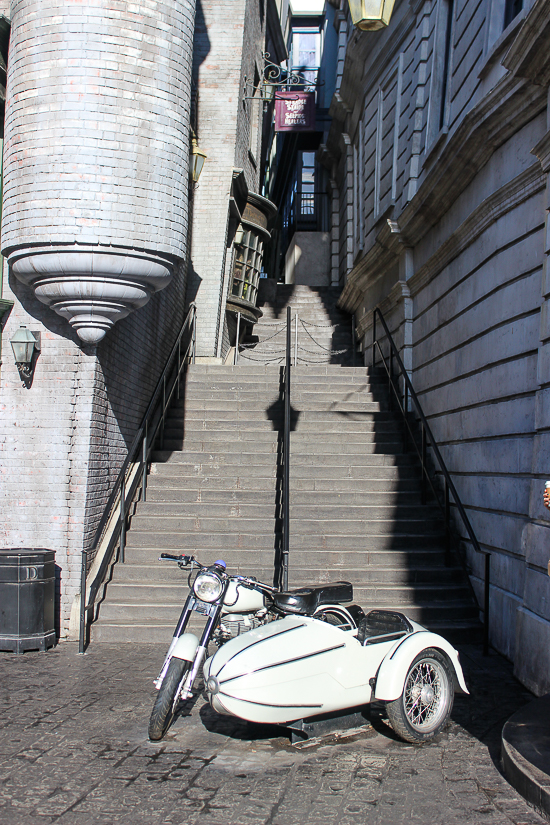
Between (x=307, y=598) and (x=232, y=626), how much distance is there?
54 centimetres

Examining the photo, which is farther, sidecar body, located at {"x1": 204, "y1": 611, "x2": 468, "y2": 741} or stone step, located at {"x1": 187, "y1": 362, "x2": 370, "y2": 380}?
stone step, located at {"x1": 187, "y1": 362, "x2": 370, "y2": 380}

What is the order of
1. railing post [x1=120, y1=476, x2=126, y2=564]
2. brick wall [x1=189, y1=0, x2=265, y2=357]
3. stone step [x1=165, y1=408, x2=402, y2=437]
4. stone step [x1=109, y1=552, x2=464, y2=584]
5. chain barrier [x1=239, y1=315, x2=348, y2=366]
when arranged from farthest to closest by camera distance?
1. chain barrier [x1=239, y1=315, x2=348, y2=366]
2. brick wall [x1=189, y1=0, x2=265, y2=357]
3. stone step [x1=165, y1=408, x2=402, y2=437]
4. railing post [x1=120, y1=476, x2=126, y2=564]
5. stone step [x1=109, y1=552, x2=464, y2=584]

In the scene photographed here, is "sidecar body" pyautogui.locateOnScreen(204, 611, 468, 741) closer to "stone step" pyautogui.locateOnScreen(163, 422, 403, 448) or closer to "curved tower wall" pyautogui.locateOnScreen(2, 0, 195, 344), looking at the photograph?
"curved tower wall" pyautogui.locateOnScreen(2, 0, 195, 344)

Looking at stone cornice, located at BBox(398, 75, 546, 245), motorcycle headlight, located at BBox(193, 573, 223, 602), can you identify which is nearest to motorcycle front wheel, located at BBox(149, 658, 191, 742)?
motorcycle headlight, located at BBox(193, 573, 223, 602)

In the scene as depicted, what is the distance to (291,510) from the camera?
9133 millimetres

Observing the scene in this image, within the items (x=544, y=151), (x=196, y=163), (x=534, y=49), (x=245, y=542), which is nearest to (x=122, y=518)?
(x=245, y=542)

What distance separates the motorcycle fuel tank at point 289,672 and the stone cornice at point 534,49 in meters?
5.16

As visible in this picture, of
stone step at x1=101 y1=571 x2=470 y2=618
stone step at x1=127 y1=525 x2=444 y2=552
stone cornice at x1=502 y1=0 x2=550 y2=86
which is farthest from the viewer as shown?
stone step at x1=127 y1=525 x2=444 y2=552

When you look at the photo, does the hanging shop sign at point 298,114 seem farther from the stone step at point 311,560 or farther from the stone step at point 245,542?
the stone step at point 311,560

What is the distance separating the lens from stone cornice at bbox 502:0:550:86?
6059 millimetres

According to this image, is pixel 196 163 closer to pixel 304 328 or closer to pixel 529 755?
pixel 304 328

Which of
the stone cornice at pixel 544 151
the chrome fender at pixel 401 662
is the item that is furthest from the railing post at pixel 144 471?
the stone cornice at pixel 544 151

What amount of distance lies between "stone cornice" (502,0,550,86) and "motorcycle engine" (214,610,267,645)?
5268 mm

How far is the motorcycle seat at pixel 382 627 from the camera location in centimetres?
498
